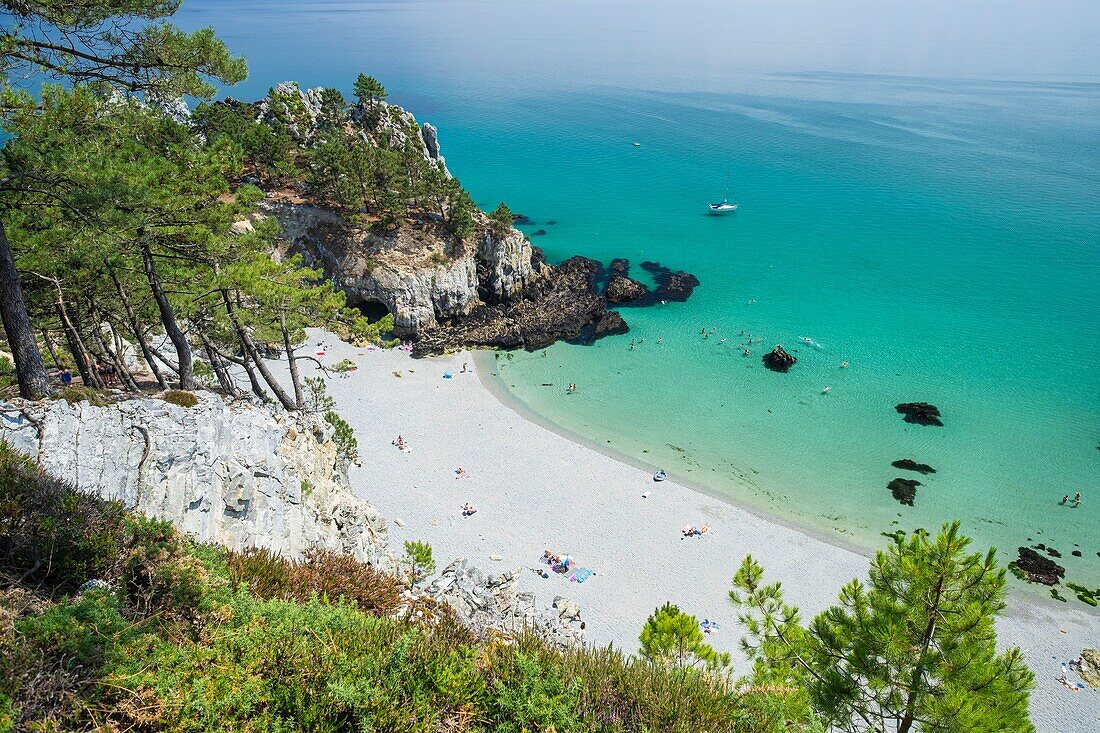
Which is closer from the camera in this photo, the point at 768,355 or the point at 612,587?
the point at 612,587

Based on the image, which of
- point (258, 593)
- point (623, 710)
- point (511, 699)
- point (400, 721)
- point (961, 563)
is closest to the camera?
point (400, 721)

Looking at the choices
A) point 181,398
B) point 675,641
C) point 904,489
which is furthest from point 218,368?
point 904,489

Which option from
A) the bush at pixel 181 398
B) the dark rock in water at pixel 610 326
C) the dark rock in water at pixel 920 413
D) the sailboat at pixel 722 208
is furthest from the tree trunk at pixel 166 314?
the sailboat at pixel 722 208

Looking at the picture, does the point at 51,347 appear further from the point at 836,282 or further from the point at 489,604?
the point at 836,282

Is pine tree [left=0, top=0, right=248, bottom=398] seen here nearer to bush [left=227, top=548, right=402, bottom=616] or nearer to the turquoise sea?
bush [left=227, top=548, right=402, bottom=616]

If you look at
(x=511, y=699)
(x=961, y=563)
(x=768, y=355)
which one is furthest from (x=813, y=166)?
(x=511, y=699)

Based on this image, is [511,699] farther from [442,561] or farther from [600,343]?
[600,343]
